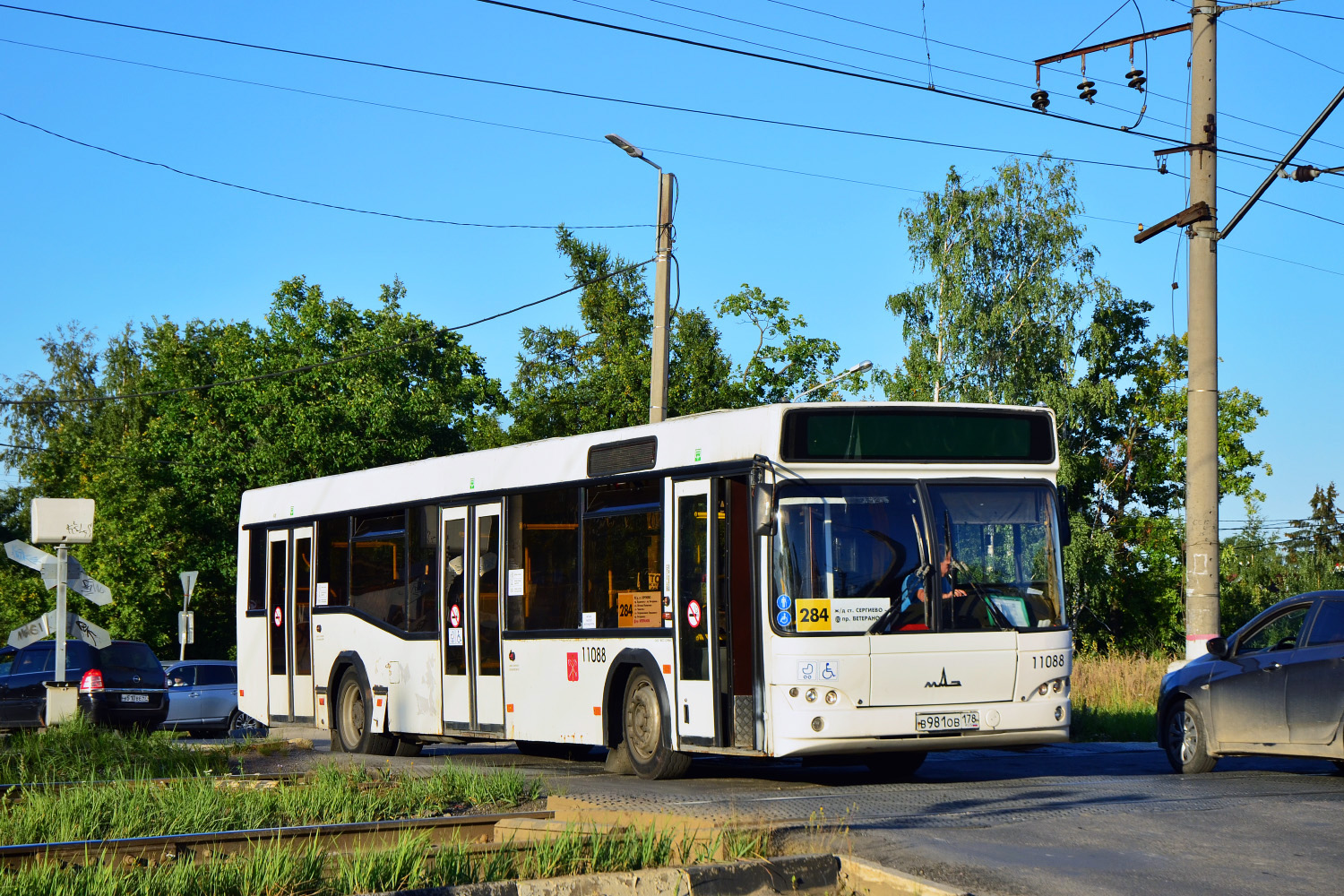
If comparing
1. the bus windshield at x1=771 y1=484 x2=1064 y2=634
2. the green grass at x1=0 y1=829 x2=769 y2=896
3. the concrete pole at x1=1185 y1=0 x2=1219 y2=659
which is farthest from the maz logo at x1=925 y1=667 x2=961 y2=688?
the concrete pole at x1=1185 y1=0 x2=1219 y2=659

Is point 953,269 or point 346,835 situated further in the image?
point 953,269

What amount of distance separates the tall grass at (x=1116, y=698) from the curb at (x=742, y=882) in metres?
10.2

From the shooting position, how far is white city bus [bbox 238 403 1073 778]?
36.5ft

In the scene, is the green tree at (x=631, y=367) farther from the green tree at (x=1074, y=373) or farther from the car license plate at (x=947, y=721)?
the car license plate at (x=947, y=721)

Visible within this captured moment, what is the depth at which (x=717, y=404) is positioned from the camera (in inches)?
1880

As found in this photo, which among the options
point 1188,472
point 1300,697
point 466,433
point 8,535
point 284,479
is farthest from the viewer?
point 8,535

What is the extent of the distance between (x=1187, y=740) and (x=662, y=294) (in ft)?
36.6

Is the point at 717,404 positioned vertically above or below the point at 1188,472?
above

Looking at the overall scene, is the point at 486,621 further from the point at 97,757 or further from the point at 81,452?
the point at 81,452

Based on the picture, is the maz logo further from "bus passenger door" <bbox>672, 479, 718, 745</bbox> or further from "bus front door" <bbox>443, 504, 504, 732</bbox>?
"bus front door" <bbox>443, 504, 504, 732</bbox>

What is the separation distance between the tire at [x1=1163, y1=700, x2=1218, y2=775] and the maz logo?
301cm

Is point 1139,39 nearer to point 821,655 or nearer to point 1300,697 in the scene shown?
point 1300,697

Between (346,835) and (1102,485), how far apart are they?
4192 cm

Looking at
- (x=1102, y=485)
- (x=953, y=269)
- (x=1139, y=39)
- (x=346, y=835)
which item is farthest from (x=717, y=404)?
(x=346, y=835)
